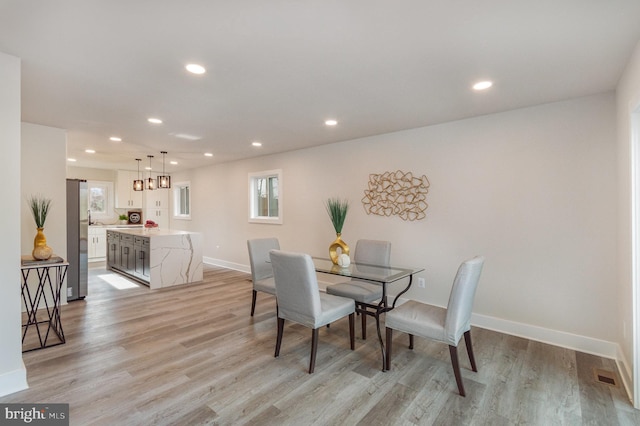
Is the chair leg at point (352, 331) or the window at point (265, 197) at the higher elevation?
the window at point (265, 197)

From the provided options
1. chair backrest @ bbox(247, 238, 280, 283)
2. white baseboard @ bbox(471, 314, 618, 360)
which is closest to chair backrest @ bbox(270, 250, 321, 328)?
chair backrest @ bbox(247, 238, 280, 283)

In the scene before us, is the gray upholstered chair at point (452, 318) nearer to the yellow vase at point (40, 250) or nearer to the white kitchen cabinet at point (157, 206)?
the yellow vase at point (40, 250)

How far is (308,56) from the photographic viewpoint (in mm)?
2215

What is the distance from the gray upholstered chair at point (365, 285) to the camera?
328 centimetres

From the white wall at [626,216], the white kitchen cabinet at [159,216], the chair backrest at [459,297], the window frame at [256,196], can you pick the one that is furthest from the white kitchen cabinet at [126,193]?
the white wall at [626,216]

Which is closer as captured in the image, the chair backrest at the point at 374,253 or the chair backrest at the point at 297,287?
the chair backrest at the point at 297,287

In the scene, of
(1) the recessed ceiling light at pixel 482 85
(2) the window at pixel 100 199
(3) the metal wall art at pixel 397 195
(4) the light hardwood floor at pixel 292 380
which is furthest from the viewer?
(2) the window at pixel 100 199

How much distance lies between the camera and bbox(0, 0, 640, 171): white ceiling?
67.5 inches

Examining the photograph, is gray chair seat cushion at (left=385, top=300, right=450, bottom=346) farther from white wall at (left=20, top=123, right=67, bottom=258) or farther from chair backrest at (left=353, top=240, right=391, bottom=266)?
white wall at (left=20, top=123, right=67, bottom=258)

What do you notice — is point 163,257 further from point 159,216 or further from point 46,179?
point 159,216

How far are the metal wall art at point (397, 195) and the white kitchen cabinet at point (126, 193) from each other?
7225 mm

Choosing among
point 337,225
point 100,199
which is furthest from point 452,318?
point 100,199

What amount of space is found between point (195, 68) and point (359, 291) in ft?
8.52

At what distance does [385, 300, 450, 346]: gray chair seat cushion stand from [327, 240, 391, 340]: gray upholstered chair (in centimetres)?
62
